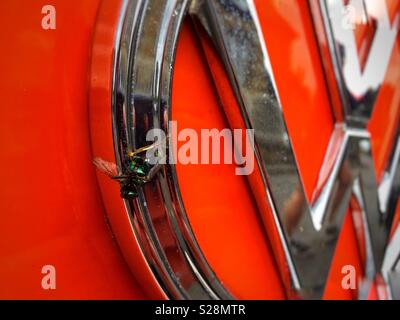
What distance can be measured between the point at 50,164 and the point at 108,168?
0.30 feet

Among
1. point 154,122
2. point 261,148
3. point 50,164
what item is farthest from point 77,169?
point 261,148

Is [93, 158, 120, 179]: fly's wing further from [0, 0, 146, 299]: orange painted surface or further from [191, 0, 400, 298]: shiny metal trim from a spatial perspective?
[191, 0, 400, 298]: shiny metal trim

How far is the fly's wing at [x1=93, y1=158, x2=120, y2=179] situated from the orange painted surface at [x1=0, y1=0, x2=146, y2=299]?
0.16 feet

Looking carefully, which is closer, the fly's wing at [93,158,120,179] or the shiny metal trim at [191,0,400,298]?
the fly's wing at [93,158,120,179]

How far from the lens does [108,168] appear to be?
70 centimetres

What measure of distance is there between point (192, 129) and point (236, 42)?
0.19 metres

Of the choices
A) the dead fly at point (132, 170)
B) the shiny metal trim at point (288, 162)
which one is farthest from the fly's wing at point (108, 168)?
the shiny metal trim at point (288, 162)

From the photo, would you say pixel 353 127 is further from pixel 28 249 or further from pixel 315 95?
pixel 28 249

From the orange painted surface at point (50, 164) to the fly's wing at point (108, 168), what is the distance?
49 mm

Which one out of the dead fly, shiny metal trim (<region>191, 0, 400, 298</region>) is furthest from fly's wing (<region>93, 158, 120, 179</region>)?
shiny metal trim (<region>191, 0, 400, 298</region>)

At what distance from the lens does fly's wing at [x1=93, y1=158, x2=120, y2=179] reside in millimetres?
694

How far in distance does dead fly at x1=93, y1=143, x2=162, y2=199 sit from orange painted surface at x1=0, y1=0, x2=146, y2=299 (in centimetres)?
6
